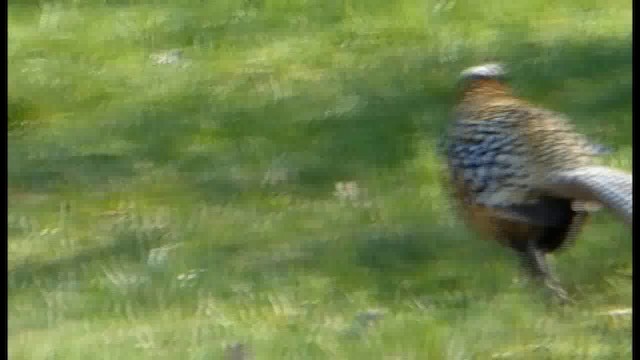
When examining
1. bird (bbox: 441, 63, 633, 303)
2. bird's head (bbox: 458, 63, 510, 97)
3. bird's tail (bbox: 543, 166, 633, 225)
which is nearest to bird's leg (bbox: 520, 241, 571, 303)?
bird (bbox: 441, 63, 633, 303)

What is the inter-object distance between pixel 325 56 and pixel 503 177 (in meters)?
0.55

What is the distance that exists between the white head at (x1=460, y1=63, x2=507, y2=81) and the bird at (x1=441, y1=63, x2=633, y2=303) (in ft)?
0.30

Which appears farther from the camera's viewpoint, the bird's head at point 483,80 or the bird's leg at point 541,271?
the bird's head at point 483,80

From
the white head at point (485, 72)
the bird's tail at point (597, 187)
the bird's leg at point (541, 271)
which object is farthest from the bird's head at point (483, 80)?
the bird's leg at point (541, 271)

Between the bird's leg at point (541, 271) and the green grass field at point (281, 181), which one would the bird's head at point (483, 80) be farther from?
the bird's leg at point (541, 271)

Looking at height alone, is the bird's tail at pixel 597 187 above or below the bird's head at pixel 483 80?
below

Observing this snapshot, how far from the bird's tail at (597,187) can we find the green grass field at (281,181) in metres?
0.07

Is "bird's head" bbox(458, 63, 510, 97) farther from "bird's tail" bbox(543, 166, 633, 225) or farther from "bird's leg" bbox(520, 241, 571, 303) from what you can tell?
"bird's leg" bbox(520, 241, 571, 303)

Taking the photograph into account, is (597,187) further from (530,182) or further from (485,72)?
(485,72)

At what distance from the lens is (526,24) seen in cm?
297

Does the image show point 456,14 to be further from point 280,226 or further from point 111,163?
point 111,163

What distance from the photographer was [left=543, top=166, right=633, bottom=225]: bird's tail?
8.95ft

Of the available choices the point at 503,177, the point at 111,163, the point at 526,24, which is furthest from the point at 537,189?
the point at 111,163

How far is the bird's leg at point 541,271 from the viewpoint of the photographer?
9.15 feet
